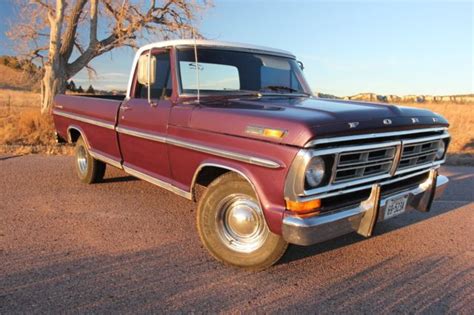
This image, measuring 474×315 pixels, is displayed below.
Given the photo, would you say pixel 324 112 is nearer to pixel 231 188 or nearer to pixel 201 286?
pixel 231 188

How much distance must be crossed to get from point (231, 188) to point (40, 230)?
2.29m

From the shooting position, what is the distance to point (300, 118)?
3.21m

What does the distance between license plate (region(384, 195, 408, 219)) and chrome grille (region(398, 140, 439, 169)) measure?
31 cm

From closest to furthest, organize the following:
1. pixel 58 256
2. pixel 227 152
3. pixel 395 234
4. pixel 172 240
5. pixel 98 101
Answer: pixel 227 152, pixel 58 256, pixel 172 240, pixel 395 234, pixel 98 101

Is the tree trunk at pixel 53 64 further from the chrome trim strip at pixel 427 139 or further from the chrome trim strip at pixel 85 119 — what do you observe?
the chrome trim strip at pixel 427 139

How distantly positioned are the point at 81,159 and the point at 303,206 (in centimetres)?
472

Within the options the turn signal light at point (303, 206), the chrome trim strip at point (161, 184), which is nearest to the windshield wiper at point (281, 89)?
the chrome trim strip at point (161, 184)

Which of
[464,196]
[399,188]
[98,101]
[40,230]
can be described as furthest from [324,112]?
[464,196]

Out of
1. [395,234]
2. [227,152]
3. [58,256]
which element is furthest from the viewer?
[395,234]

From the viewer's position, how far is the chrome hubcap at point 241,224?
363cm

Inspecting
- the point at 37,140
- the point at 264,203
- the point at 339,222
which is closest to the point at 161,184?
the point at 264,203

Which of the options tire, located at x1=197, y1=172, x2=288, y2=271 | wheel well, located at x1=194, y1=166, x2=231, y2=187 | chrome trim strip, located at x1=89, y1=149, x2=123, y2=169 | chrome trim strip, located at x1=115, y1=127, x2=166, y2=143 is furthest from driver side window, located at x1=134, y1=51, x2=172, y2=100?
tire, located at x1=197, y1=172, x2=288, y2=271

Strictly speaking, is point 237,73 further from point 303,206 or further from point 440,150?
point 440,150

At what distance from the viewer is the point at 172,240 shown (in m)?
4.38
